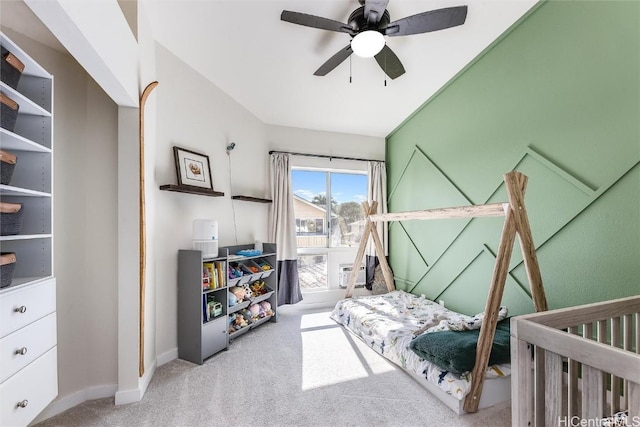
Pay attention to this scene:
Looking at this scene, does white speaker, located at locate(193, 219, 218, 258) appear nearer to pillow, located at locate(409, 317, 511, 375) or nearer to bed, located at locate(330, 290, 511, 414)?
bed, located at locate(330, 290, 511, 414)

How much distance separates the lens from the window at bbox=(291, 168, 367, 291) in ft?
13.9

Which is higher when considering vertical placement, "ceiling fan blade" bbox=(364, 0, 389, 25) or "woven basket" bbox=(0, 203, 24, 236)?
"ceiling fan blade" bbox=(364, 0, 389, 25)

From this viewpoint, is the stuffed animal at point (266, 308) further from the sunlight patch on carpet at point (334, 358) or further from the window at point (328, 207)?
the window at point (328, 207)

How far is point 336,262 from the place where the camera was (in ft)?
14.3

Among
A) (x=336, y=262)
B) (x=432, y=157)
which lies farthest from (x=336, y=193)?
(x=432, y=157)

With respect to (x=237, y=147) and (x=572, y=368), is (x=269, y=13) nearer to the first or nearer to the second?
(x=237, y=147)

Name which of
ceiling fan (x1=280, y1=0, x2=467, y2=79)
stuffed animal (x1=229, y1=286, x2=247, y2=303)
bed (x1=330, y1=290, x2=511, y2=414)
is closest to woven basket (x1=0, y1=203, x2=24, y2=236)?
ceiling fan (x1=280, y1=0, x2=467, y2=79)

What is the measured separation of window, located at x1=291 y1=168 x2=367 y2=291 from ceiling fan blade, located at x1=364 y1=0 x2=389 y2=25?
8.09ft

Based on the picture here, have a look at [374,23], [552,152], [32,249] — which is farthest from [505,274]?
[32,249]

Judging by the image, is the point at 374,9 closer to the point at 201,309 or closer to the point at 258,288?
the point at 201,309

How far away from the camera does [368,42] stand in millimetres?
1937

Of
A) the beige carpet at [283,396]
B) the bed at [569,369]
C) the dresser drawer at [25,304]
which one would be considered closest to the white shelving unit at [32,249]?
the dresser drawer at [25,304]

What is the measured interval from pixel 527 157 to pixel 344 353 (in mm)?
2470

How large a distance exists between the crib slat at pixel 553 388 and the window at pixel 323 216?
10.7ft
